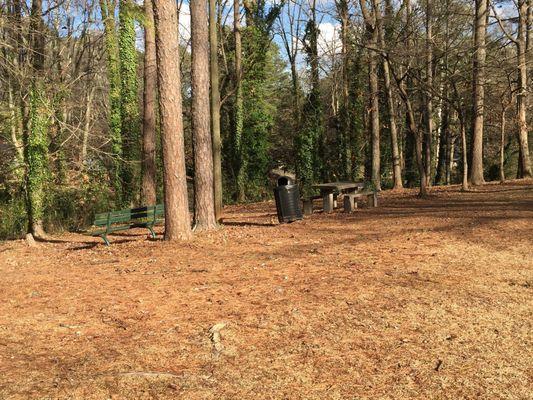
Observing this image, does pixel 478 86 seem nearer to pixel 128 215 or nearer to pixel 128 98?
pixel 128 98

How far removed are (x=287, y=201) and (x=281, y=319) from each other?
6.79m

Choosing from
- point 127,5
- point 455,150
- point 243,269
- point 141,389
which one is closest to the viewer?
point 141,389

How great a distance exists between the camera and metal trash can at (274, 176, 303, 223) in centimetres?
1122

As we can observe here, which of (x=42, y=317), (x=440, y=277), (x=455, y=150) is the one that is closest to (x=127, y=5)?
(x=42, y=317)

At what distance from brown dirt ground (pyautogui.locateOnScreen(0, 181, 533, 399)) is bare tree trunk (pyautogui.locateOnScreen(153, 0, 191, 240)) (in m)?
0.66

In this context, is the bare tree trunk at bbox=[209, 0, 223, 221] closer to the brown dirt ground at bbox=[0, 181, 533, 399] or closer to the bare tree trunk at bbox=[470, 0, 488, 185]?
the brown dirt ground at bbox=[0, 181, 533, 399]

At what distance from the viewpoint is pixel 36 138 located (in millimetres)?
10906

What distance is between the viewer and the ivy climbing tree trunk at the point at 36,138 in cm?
1063

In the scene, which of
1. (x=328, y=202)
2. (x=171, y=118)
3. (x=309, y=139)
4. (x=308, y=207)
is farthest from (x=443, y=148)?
(x=171, y=118)

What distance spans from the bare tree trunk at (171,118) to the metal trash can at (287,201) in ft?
9.86

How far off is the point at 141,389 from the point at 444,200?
37.6 feet

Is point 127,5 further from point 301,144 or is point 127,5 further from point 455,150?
point 455,150

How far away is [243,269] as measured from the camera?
22.0 ft

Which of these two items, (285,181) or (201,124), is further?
(285,181)
